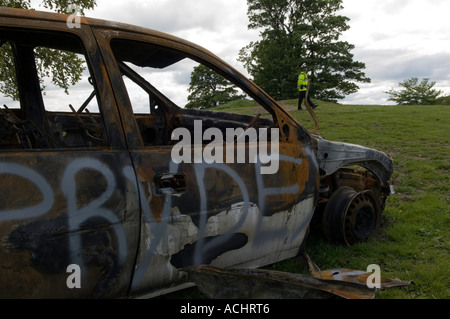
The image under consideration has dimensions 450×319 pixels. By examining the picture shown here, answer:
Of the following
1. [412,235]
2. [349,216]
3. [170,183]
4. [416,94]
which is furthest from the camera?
[416,94]

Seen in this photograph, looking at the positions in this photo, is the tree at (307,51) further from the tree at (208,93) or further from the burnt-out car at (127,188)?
the burnt-out car at (127,188)

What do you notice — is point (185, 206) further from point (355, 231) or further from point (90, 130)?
point (355, 231)

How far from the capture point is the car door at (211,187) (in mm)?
2012

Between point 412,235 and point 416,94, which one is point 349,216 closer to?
point 412,235

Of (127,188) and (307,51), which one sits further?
(307,51)

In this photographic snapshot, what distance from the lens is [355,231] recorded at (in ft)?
11.4

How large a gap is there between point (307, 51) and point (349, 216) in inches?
1294

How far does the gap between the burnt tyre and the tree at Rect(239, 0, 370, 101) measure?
2883cm

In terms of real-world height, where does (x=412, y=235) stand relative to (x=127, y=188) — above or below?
below

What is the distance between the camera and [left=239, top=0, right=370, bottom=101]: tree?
32.2m

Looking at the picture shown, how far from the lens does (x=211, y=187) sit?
2.16 meters

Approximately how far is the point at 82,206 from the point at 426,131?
36.9 ft

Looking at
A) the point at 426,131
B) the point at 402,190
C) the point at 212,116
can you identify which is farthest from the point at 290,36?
the point at 212,116

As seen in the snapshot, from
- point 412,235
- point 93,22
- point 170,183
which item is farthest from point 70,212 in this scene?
point 412,235
